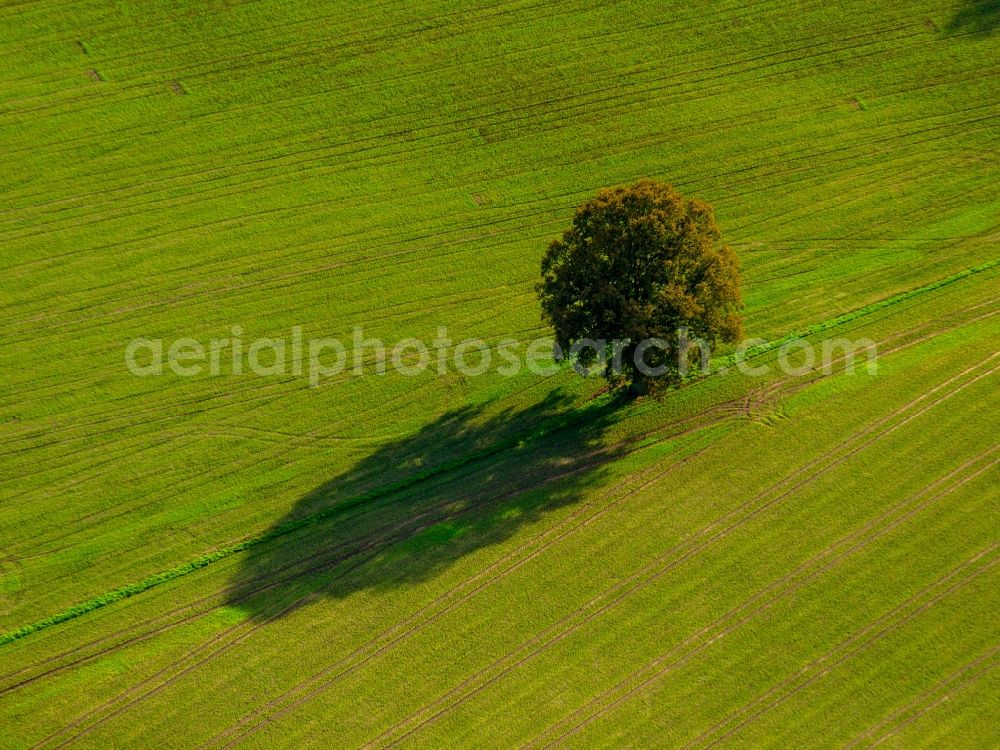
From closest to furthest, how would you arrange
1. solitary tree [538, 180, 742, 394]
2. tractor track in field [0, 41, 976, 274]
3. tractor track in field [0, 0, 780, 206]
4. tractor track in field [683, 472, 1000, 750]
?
1. tractor track in field [683, 472, 1000, 750]
2. solitary tree [538, 180, 742, 394]
3. tractor track in field [0, 41, 976, 274]
4. tractor track in field [0, 0, 780, 206]

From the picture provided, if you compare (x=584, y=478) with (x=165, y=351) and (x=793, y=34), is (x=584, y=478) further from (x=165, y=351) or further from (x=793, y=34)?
(x=793, y=34)

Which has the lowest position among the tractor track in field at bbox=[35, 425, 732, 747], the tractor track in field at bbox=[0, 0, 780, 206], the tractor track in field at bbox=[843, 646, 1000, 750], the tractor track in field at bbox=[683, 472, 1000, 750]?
the tractor track in field at bbox=[843, 646, 1000, 750]

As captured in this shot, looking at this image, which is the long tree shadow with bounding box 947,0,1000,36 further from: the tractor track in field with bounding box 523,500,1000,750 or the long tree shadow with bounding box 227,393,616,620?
the long tree shadow with bounding box 227,393,616,620

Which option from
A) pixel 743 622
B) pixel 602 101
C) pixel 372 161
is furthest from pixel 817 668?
pixel 372 161

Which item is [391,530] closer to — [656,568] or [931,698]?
[656,568]

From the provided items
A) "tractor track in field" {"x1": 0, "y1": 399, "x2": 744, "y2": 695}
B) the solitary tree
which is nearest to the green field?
"tractor track in field" {"x1": 0, "y1": 399, "x2": 744, "y2": 695}

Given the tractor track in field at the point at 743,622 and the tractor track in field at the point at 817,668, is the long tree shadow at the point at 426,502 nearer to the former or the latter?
the tractor track in field at the point at 743,622

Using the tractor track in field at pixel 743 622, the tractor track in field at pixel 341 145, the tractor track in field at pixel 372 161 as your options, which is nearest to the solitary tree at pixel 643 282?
the tractor track in field at pixel 743 622
